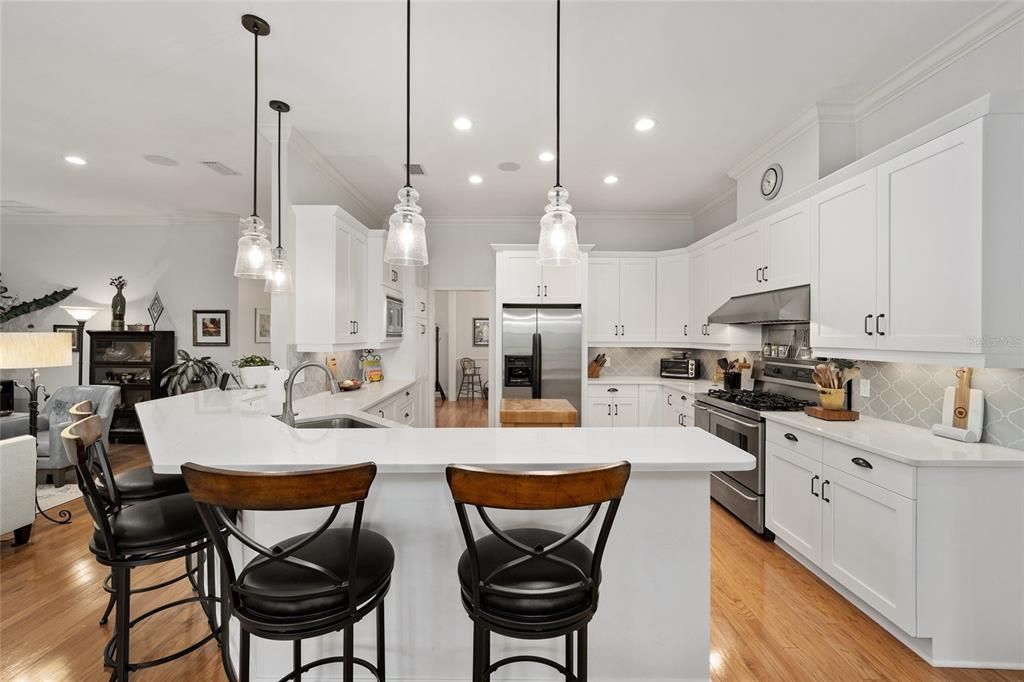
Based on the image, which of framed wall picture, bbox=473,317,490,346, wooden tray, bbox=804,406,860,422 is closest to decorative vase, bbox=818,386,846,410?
wooden tray, bbox=804,406,860,422

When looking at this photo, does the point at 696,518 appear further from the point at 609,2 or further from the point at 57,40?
the point at 57,40

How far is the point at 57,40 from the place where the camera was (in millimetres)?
2342

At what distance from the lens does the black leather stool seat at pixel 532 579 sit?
1179 mm

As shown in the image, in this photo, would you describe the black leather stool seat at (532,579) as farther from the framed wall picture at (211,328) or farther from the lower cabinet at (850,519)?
the framed wall picture at (211,328)

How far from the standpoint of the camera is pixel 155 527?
62.8 inches

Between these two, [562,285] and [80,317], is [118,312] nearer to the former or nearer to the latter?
[80,317]

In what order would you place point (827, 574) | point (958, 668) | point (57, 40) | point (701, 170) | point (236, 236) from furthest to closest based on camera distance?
point (236, 236), point (701, 170), point (827, 574), point (57, 40), point (958, 668)

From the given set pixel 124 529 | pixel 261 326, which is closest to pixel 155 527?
pixel 124 529

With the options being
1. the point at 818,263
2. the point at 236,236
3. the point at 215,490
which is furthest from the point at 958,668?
the point at 236,236

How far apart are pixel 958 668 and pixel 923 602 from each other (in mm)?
294

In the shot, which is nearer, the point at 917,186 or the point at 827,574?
the point at 917,186

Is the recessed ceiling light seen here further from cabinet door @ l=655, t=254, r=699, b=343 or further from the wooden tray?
the wooden tray

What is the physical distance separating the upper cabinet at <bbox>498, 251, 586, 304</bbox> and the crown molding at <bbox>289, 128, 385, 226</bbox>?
164 cm

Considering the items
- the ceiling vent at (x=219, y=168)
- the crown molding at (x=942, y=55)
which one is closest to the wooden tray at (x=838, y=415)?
the crown molding at (x=942, y=55)
